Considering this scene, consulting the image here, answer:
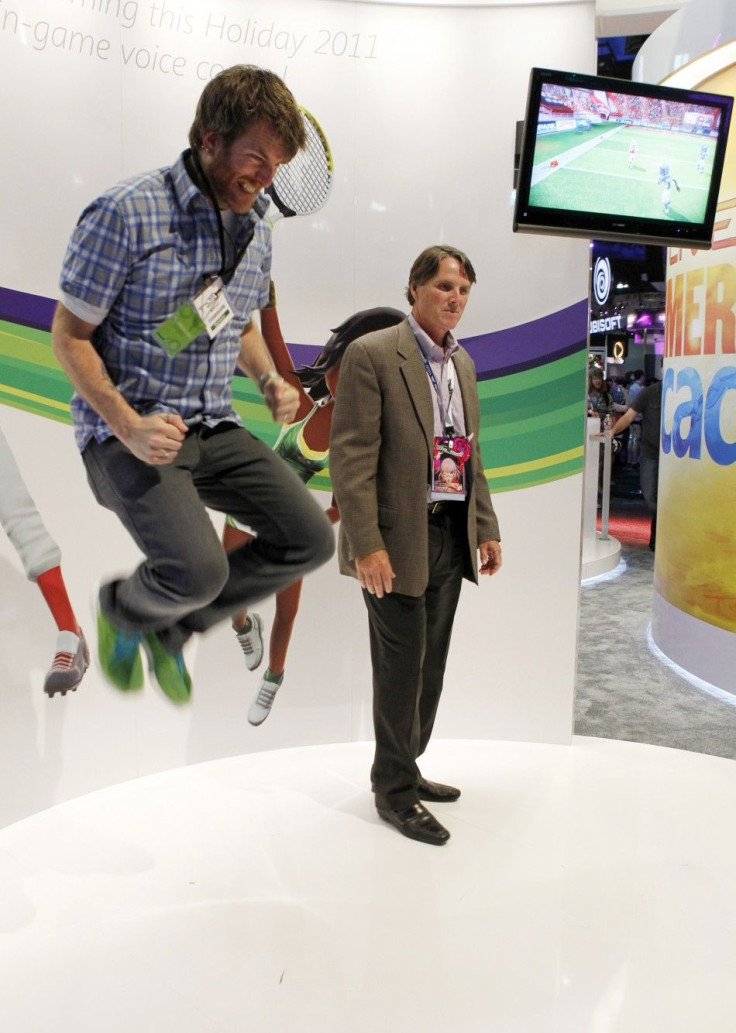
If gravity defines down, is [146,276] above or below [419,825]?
above

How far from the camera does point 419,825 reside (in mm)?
3199

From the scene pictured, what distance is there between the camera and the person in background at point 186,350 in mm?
2092

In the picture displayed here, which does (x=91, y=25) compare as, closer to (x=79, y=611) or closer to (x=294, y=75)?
(x=294, y=75)

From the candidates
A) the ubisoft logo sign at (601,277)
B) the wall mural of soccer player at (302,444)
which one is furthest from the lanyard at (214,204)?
the ubisoft logo sign at (601,277)

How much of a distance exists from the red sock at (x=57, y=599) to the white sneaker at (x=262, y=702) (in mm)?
858

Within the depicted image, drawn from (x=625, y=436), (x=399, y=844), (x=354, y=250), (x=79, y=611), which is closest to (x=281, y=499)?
(x=79, y=611)

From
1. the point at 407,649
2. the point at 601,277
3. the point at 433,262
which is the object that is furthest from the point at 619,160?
the point at 601,277

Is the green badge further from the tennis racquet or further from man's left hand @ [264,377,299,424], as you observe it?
the tennis racquet

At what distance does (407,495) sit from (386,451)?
155 mm

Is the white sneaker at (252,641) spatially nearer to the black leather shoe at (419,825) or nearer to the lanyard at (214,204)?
the black leather shoe at (419,825)

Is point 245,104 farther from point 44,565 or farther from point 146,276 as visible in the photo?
point 44,565

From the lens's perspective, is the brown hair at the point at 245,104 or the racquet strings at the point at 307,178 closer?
the brown hair at the point at 245,104

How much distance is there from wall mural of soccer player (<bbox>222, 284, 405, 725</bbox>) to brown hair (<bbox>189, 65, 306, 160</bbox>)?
1488mm

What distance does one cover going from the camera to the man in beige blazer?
300 centimetres
